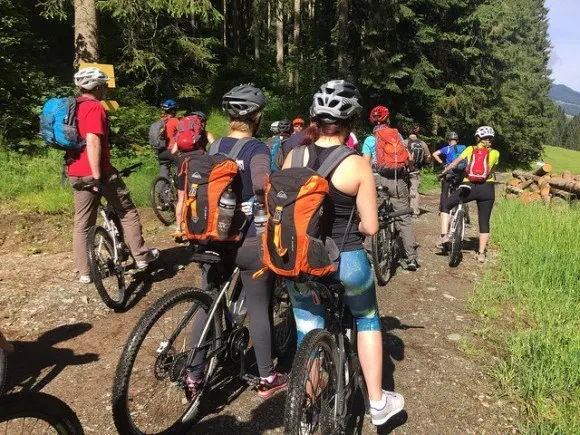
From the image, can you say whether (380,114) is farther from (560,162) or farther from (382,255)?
(560,162)

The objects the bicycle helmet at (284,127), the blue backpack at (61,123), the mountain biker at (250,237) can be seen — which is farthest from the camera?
the bicycle helmet at (284,127)

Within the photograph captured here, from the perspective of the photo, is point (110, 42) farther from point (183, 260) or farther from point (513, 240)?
point (513, 240)

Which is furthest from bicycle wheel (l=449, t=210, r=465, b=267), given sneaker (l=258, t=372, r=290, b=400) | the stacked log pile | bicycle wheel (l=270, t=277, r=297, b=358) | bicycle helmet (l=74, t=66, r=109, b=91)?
the stacked log pile

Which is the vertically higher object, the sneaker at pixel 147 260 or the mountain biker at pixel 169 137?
the mountain biker at pixel 169 137

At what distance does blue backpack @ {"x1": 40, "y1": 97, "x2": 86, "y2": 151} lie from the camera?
4.59 metres

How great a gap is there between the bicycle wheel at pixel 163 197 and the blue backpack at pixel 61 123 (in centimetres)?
390

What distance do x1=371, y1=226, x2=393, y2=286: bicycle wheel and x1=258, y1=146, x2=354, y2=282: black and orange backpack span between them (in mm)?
3801

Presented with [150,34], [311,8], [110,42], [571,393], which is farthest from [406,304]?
[311,8]

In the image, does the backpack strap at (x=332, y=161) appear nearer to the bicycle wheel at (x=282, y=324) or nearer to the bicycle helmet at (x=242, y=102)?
the bicycle helmet at (x=242, y=102)

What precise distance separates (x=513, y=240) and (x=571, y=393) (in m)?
5.08

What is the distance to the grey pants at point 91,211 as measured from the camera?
4.97 m

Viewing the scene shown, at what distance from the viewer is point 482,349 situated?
4.58m

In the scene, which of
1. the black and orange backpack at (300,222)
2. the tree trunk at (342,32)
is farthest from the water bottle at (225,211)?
the tree trunk at (342,32)

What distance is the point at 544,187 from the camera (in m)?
16.1
